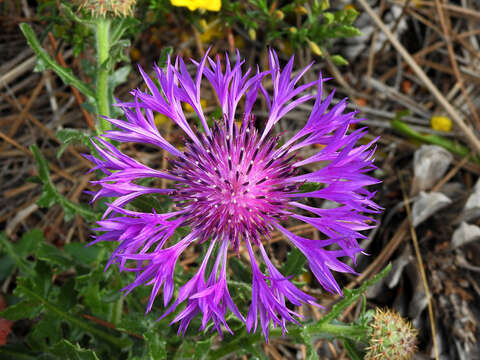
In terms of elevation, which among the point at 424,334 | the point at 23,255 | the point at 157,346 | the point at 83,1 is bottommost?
the point at 23,255

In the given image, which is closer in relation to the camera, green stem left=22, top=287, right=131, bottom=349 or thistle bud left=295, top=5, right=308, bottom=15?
green stem left=22, top=287, right=131, bottom=349

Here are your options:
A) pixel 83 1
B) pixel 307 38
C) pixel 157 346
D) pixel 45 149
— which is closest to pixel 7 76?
→ pixel 45 149

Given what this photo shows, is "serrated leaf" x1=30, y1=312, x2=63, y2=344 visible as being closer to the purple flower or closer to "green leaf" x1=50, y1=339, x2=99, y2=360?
"green leaf" x1=50, y1=339, x2=99, y2=360

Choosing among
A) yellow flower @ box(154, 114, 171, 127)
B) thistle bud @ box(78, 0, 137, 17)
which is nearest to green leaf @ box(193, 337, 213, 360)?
thistle bud @ box(78, 0, 137, 17)

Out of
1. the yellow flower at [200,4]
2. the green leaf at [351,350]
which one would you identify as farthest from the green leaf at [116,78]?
Answer: the green leaf at [351,350]

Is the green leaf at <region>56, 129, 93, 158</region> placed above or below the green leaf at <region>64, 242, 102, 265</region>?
above

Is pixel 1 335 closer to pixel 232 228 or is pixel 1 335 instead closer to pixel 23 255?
pixel 23 255
